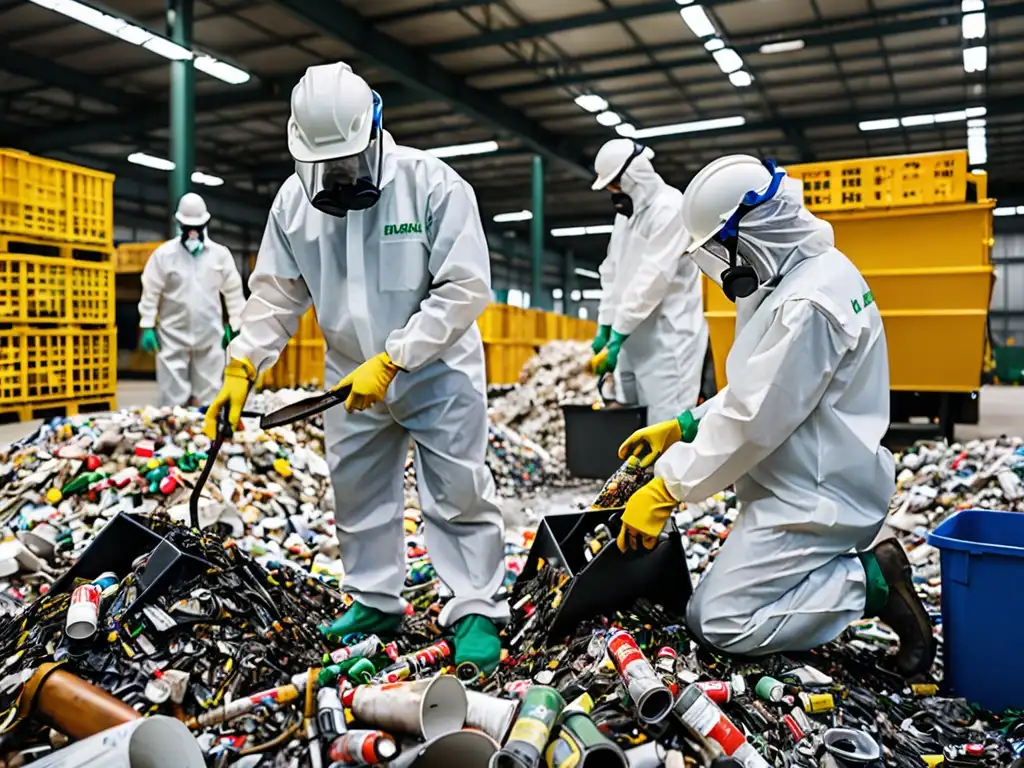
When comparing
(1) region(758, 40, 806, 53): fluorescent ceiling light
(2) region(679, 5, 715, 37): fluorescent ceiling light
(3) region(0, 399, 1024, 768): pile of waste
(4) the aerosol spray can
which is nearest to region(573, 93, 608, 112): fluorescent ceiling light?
(2) region(679, 5, 715, 37): fluorescent ceiling light

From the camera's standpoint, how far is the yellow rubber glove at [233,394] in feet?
8.66

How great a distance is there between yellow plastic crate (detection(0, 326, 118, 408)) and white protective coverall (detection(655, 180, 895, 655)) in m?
6.10

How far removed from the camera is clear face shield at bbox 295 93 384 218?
7.86 ft

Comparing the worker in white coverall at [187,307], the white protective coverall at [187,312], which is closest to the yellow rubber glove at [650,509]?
the worker in white coverall at [187,307]

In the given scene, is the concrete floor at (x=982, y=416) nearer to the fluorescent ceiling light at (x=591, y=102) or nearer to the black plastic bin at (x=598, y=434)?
the black plastic bin at (x=598, y=434)

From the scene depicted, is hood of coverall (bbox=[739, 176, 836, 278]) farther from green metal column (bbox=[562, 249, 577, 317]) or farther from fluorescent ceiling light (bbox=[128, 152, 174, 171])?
green metal column (bbox=[562, 249, 577, 317])

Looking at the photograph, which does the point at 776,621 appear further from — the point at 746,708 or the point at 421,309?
the point at 421,309

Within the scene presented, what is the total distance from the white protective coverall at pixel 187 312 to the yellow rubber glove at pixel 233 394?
4643 mm

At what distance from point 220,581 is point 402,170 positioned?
4.58 feet

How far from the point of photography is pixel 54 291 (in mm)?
6805

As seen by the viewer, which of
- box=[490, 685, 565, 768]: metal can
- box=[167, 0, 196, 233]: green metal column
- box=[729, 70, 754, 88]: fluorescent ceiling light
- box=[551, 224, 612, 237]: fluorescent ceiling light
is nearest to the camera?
box=[490, 685, 565, 768]: metal can

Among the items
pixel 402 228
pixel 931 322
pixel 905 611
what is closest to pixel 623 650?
pixel 905 611

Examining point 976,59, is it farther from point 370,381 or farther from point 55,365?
point 370,381

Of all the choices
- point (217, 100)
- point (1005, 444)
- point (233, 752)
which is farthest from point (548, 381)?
point (217, 100)
